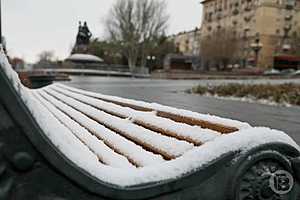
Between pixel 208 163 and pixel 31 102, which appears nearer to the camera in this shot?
pixel 31 102

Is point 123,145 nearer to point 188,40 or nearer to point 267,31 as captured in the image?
point 267,31

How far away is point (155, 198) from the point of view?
1.39 m

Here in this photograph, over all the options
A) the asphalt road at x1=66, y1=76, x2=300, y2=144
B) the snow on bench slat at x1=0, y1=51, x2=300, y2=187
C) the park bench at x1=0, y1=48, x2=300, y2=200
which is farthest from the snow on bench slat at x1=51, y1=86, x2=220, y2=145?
the asphalt road at x1=66, y1=76, x2=300, y2=144

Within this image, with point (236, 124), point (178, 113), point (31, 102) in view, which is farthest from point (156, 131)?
point (31, 102)

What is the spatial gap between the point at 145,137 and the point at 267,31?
67.7m

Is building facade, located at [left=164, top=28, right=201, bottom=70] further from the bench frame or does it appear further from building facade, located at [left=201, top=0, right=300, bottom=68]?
the bench frame

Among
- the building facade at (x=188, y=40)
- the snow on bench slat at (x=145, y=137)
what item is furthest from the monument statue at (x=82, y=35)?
the building facade at (x=188, y=40)

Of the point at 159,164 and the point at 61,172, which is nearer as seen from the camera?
the point at 61,172

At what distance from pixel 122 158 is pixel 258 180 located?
0.64m

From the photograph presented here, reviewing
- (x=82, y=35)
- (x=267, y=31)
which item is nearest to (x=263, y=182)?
(x=82, y=35)

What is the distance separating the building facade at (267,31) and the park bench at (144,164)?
5901 centimetres

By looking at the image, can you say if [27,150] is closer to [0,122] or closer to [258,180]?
[0,122]

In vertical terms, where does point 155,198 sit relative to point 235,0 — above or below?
below

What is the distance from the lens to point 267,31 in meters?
65.8
